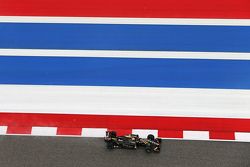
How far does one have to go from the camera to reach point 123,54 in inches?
70.3

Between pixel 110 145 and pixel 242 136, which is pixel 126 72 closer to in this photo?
pixel 110 145

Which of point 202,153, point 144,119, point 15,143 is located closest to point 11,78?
point 15,143

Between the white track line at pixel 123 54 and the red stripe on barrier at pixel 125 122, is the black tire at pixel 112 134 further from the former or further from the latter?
the white track line at pixel 123 54

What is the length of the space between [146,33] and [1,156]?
940 millimetres

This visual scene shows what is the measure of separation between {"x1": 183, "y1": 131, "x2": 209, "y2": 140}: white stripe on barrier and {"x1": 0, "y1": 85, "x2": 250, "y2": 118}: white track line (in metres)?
0.08

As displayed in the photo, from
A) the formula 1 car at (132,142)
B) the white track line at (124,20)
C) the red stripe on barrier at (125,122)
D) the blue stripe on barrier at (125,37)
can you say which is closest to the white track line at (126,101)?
the red stripe on barrier at (125,122)

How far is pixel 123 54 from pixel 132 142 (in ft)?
1.53

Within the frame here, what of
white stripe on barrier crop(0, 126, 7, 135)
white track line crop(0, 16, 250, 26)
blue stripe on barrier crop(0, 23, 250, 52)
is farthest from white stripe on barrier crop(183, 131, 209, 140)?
white stripe on barrier crop(0, 126, 7, 135)

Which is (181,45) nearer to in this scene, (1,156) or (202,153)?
(202,153)

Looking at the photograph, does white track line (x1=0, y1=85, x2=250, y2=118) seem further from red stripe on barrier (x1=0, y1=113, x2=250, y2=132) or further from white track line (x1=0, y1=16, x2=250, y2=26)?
white track line (x1=0, y1=16, x2=250, y2=26)

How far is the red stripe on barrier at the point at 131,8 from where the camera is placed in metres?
1.83

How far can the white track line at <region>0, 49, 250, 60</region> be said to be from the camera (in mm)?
1754

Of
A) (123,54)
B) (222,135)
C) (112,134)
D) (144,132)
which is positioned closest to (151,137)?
(144,132)

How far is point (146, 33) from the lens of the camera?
5.96 feet
